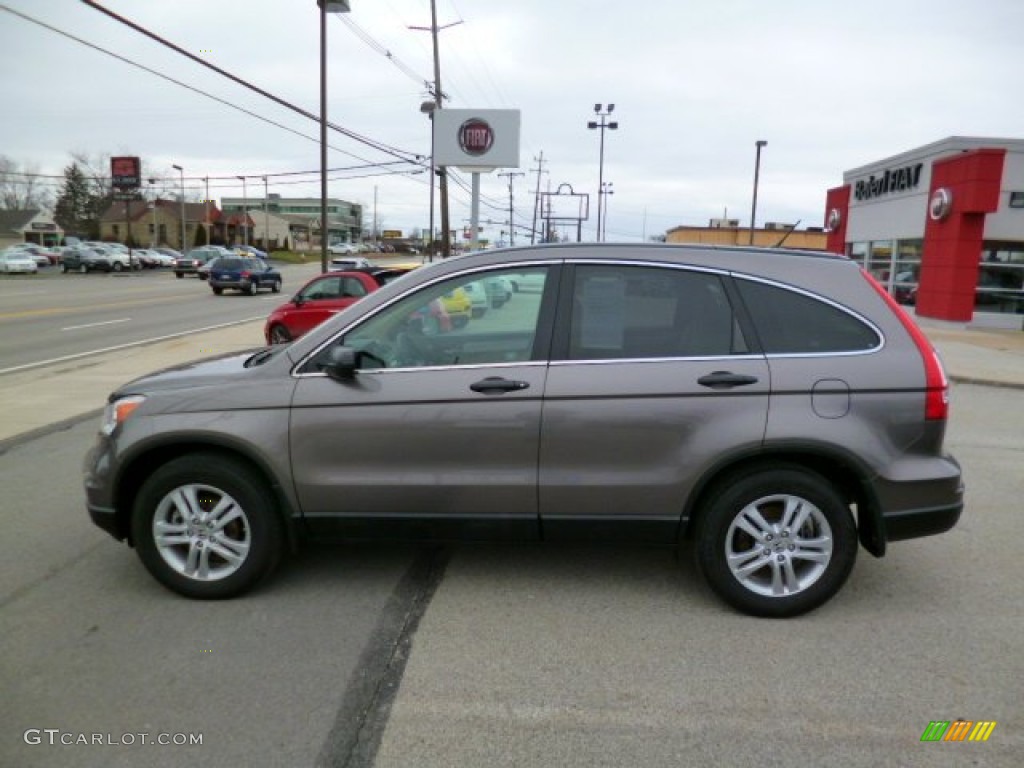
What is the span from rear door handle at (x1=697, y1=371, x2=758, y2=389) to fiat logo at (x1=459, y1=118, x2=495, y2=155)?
51.7ft

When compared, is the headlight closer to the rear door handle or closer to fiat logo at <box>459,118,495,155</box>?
the rear door handle

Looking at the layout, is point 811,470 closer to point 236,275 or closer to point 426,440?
point 426,440

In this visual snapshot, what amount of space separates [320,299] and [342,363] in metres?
10.3

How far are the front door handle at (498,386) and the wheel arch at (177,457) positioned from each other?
106cm

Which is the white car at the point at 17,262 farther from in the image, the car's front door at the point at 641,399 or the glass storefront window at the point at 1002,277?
the car's front door at the point at 641,399

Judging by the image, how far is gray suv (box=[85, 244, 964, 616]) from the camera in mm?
3443

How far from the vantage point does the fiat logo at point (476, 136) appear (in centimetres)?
1803

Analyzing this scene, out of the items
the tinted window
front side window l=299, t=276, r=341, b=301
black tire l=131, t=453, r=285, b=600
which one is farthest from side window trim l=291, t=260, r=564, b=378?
front side window l=299, t=276, r=341, b=301

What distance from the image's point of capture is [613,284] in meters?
3.65

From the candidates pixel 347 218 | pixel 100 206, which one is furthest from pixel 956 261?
pixel 347 218

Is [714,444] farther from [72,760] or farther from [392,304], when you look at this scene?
[72,760]

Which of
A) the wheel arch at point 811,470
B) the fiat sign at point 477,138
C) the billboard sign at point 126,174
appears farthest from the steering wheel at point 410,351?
the billboard sign at point 126,174

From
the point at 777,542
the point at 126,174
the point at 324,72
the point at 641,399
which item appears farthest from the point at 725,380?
the point at 126,174

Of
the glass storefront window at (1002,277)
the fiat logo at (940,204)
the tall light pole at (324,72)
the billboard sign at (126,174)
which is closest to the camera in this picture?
the fiat logo at (940,204)
